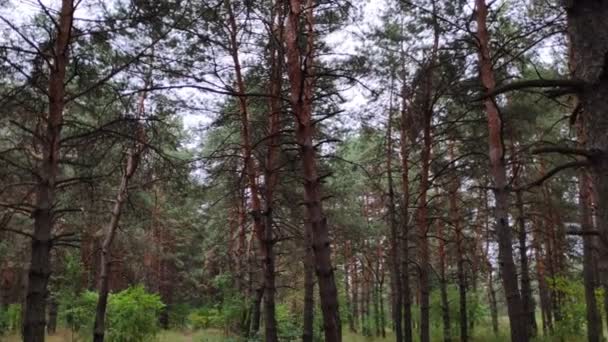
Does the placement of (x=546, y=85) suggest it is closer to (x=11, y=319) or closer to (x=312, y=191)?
(x=312, y=191)

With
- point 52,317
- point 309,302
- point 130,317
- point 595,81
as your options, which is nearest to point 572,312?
point 309,302

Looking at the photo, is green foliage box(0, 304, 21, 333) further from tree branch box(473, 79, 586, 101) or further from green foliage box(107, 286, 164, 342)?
tree branch box(473, 79, 586, 101)

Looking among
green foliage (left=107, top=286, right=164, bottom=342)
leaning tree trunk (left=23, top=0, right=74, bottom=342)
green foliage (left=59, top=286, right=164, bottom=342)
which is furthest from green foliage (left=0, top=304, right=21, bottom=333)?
leaning tree trunk (left=23, top=0, right=74, bottom=342)

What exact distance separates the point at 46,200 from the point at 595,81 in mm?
5641

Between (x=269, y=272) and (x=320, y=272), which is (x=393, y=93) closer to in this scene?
(x=269, y=272)

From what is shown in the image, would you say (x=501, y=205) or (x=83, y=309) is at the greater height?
(x=501, y=205)

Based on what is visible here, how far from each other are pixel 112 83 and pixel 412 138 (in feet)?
25.7

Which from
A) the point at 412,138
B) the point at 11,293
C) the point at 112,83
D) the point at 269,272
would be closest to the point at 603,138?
the point at 112,83

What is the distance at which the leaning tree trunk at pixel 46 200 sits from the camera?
17.2ft

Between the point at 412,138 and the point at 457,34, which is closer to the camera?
the point at 457,34

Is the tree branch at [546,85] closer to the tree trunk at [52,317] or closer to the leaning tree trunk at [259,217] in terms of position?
the leaning tree trunk at [259,217]

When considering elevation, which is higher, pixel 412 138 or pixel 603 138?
pixel 412 138

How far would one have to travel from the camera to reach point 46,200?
5520 millimetres

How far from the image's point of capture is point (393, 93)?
39.4 ft
